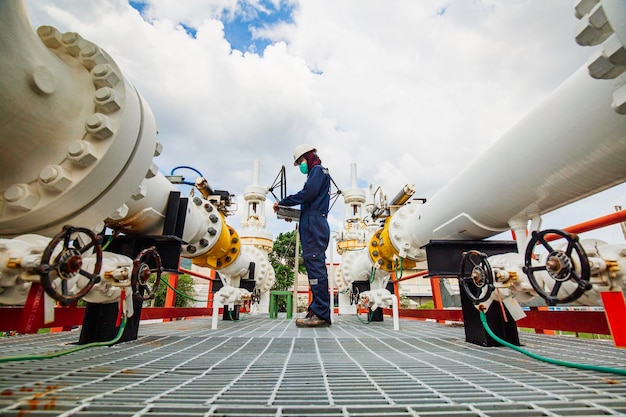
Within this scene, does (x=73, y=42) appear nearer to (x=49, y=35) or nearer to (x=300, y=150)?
(x=49, y=35)

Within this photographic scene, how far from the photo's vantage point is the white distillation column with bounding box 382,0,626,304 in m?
0.71

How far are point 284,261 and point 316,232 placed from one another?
11003 mm

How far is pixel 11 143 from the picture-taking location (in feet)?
3.17

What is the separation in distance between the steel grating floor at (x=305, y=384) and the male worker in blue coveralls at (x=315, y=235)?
1527mm

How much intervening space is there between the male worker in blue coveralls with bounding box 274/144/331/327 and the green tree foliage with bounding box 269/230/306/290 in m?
8.77

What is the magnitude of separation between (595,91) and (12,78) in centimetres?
167

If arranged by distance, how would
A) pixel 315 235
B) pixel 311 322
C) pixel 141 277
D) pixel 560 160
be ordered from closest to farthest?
1. pixel 560 160
2. pixel 141 277
3. pixel 311 322
4. pixel 315 235

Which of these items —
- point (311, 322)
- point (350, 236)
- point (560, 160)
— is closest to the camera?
point (560, 160)

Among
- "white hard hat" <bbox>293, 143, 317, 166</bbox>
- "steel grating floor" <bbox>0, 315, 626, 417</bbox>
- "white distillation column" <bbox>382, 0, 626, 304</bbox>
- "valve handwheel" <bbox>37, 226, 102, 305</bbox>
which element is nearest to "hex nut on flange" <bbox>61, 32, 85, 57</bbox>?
"valve handwheel" <bbox>37, 226, 102, 305</bbox>

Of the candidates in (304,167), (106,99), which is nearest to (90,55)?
(106,99)

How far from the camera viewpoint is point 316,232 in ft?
10.2

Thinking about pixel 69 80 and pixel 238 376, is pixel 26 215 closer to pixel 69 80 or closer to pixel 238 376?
pixel 69 80

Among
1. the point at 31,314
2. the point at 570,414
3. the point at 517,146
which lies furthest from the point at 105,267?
the point at 517,146

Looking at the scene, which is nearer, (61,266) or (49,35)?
(61,266)
